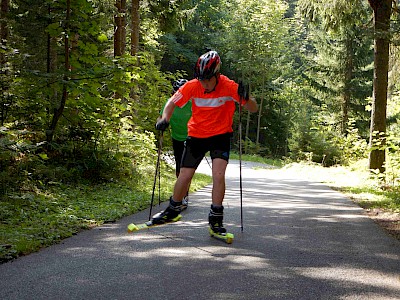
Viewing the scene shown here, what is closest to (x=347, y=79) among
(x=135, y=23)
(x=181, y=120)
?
(x=135, y=23)

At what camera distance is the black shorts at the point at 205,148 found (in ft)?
18.6

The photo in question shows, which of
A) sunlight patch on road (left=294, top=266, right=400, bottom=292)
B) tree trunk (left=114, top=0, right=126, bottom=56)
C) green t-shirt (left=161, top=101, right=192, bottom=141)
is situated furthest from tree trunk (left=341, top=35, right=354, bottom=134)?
sunlight patch on road (left=294, top=266, right=400, bottom=292)

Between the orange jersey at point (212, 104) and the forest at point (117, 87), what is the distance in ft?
7.65

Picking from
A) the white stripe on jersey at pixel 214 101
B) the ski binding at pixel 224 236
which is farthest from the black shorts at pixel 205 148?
the ski binding at pixel 224 236

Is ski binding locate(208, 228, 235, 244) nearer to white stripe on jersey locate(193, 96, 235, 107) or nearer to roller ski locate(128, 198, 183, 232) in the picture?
roller ski locate(128, 198, 183, 232)

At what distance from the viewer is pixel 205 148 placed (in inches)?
227

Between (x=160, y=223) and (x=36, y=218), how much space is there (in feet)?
5.92

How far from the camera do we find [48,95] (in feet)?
30.1

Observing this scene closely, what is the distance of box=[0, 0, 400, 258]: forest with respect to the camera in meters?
8.77

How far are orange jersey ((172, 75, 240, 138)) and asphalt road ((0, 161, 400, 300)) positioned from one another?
1.34 m

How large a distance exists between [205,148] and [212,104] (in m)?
0.55

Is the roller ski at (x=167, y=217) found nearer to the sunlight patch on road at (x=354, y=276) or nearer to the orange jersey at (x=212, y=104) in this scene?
the orange jersey at (x=212, y=104)

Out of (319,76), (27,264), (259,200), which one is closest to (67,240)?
(27,264)

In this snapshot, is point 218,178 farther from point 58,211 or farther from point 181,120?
point 58,211
